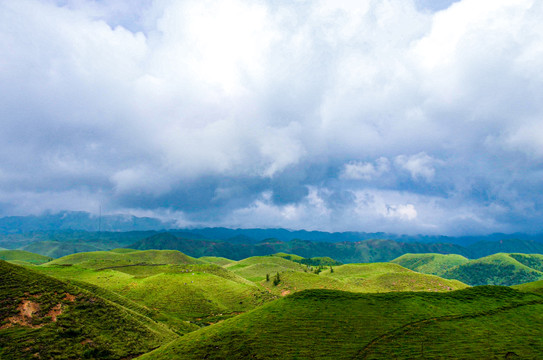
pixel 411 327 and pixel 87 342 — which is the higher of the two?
pixel 411 327

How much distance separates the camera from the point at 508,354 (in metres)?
41.7

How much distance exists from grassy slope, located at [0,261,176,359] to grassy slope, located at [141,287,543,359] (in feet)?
34.7

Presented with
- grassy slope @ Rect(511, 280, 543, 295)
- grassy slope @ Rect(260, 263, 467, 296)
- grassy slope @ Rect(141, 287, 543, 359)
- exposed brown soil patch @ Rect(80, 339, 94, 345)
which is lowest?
grassy slope @ Rect(260, 263, 467, 296)

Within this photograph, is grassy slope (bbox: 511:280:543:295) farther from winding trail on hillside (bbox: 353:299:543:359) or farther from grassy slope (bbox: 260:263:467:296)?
winding trail on hillside (bbox: 353:299:543:359)

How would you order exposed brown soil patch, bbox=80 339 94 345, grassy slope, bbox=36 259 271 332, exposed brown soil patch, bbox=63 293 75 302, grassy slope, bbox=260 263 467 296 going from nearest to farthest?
exposed brown soil patch, bbox=80 339 94 345
exposed brown soil patch, bbox=63 293 75 302
grassy slope, bbox=36 259 271 332
grassy slope, bbox=260 263 467 296

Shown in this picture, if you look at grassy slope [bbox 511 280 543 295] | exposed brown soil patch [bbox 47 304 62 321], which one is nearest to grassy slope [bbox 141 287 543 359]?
exposed brown soil patch [bbox 47 304 62 321]

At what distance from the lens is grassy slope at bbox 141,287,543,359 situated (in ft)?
137


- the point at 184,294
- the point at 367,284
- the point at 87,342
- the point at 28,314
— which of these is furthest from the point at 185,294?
the point at 367,284

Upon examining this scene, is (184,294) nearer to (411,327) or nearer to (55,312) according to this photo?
(55,312)

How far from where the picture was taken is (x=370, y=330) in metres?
47.2

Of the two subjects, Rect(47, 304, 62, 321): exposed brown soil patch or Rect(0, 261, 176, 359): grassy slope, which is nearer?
Rect(0, 261, 176, 359): grassy slope

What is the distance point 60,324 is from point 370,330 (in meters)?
56.5

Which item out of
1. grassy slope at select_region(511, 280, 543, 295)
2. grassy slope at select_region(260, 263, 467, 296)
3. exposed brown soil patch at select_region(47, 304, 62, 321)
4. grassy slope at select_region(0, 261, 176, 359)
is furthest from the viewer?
grassy slope at select_region(260, 263, 467, 296)

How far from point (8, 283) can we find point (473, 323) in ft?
302
